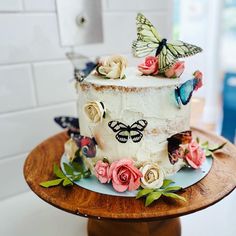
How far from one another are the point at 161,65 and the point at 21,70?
0.34m

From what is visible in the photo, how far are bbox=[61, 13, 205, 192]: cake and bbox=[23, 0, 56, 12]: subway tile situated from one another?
25 centimetres

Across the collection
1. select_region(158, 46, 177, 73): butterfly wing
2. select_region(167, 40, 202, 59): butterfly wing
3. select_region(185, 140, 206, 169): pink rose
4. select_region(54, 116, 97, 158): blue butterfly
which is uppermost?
select_region(167, 40, 202, 59): butterfly wing

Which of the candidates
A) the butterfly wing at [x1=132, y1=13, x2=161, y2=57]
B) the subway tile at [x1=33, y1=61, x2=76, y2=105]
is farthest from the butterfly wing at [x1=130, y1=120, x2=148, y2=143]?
the subway tile at [x1=33, y1=61, x2=76, y2=105]

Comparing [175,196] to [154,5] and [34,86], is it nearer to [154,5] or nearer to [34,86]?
[34,86]

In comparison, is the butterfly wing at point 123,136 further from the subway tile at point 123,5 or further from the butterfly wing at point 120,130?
the subway tile at point 123,5

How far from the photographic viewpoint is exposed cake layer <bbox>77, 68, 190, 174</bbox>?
403mm

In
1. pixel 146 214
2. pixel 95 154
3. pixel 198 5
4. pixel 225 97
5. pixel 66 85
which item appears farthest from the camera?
pixel 198 5

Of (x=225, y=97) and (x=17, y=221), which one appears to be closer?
(x=17, y=221)

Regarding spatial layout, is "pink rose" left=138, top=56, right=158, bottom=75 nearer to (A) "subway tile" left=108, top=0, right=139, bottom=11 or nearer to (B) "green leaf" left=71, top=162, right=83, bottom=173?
(B) "green leaf" left=71, top=162, right=83, bottom=173

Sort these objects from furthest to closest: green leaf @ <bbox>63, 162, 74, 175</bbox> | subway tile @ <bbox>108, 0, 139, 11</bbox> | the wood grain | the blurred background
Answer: subway tile @ <bbox>108, 0, 139, 11</bbox> < the blurred background < green leaf @ <bbox>63, 162, 74, 175</bbox> < the wood grain

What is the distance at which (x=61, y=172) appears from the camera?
1.51 feet

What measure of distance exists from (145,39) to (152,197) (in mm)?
231

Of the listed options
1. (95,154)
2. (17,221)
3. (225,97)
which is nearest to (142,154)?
(95,154)

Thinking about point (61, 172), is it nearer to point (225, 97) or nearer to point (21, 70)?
point (21, 70)
